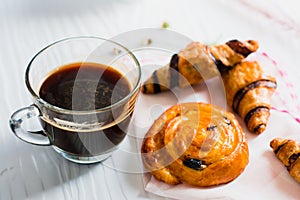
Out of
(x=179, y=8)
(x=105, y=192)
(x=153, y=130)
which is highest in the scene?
(x=179, y=8)

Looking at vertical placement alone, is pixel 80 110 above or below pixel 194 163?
above

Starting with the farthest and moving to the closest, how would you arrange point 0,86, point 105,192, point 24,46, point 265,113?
point 24,46 → point 0,86 → point 265,113 → point 105,192

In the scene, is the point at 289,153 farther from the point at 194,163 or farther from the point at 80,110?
the point at 80,110

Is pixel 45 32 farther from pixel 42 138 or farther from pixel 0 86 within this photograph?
pixel 42 138

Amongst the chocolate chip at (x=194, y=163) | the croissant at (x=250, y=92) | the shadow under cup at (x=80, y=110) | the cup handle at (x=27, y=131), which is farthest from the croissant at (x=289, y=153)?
the cup handle at (x=27, y=131)

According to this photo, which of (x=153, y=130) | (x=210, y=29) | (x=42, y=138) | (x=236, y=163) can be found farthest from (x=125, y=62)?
(x=210, y=29)

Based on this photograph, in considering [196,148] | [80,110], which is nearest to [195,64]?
[196,148]

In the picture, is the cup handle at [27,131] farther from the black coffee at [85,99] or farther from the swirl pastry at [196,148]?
the swirl pastry at [196,148]
